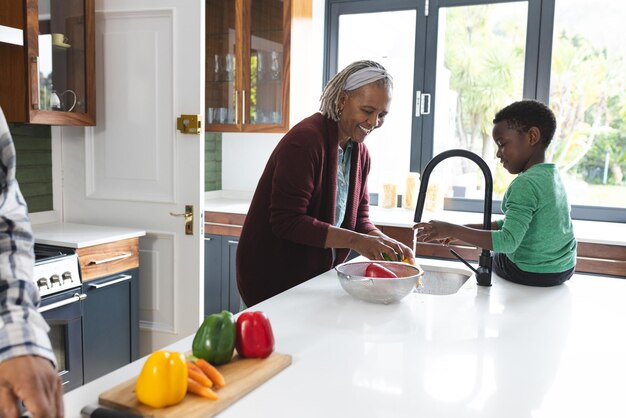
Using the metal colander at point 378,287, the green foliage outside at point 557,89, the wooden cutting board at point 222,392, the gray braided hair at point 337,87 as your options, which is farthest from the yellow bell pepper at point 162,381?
the green foliage outside at point 557,89

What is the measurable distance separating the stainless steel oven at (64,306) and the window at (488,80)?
1968 mm

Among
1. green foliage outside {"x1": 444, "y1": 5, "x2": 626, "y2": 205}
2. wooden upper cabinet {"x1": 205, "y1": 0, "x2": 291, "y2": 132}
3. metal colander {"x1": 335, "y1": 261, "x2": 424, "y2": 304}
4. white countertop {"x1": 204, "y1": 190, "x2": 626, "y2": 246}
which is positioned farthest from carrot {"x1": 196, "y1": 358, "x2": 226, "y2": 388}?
green foliage outside {"x1": 444, "y1": 5, "x2": 626, "y2": 205}

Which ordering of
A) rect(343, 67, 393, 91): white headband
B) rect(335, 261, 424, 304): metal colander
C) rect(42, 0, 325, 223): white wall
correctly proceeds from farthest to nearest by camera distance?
rect(42, 0, 325, 223): white wall < rect(343, 67, 393, 91): white headband < rect(335, 261, 424, 304): metal colander

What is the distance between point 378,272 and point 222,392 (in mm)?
743

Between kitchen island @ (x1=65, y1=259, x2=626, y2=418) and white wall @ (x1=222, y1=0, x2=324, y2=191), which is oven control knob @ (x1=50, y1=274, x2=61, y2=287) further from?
white wall @ (x1=222, y1=0, x2=324, y2=191)

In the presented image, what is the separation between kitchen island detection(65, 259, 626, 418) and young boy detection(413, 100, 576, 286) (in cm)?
10

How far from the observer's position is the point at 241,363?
116cm

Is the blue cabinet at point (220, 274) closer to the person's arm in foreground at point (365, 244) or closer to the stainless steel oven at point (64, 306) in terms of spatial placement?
the stainless steel oven at point (64, 306)

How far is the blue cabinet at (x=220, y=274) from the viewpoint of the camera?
3.53m

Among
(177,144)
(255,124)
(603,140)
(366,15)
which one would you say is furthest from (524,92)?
(177,144)

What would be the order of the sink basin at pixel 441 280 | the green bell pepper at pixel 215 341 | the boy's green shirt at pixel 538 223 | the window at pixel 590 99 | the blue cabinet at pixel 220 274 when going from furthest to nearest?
1. the blue cabinet at pixel 220 274
2. the window at pixel 590 99
3. the sink basin at pixel 441 280
4. the boy's green shirt at pixel 538 223
5. the green bell pepper at pixel 215 341

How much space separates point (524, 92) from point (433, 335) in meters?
2.54

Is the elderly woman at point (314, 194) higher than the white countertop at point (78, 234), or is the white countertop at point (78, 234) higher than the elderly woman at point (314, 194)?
the elderly woman at point (314, 194)

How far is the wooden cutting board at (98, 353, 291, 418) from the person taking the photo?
95 centimetres
